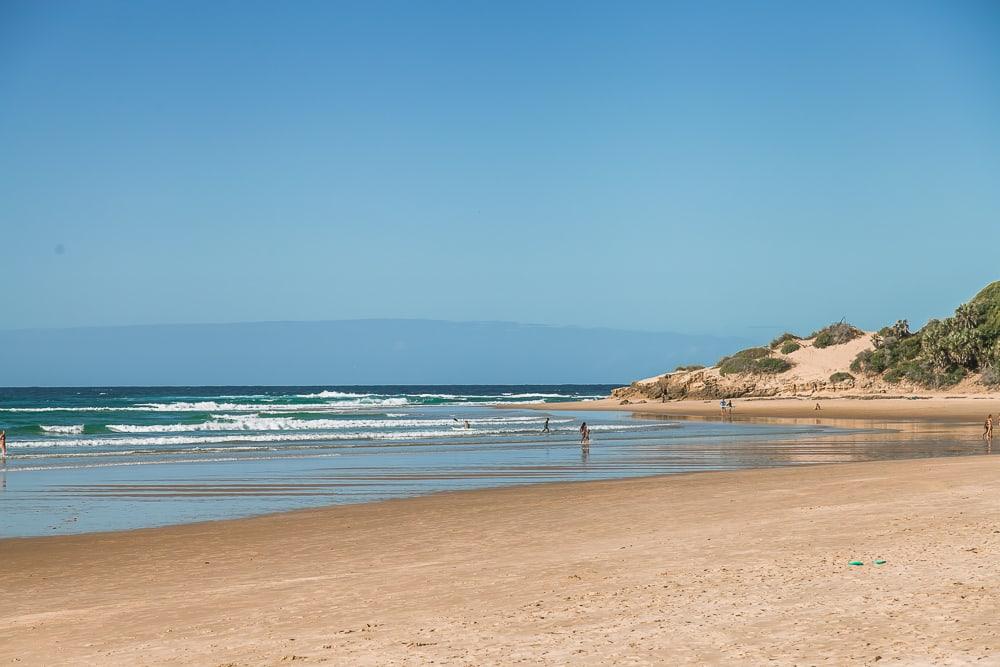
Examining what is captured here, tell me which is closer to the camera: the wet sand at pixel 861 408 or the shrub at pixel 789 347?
the wet sand at pixel 861 408

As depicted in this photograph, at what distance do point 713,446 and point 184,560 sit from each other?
2544cm

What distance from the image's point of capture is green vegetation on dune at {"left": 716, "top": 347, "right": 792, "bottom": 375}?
81.9 meters

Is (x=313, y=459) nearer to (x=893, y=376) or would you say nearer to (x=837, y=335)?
(x=893, y=376)

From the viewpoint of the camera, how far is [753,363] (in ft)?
273

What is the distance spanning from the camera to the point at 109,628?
9211 mm

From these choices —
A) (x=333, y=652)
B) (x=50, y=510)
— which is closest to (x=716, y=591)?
(x=333, y=652)

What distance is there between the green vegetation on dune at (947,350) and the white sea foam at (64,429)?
56.4m

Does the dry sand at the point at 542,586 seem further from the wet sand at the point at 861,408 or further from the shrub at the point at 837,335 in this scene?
the shrub at the point at 837,335

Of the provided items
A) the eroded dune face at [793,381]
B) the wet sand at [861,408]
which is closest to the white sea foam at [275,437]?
the wet sand at [861,408]

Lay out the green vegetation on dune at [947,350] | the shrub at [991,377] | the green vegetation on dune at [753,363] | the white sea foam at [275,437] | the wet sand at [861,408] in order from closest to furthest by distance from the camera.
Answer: the white sea foam at [275,437]
the wet sand at [861,408]
the shrub at [991,377]
the green vegetation on dune at [947,350]
the green vegetation on dune at [753,363]

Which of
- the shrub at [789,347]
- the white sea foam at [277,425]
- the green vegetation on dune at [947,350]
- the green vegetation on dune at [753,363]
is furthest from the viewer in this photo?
the shrub at [789,347]

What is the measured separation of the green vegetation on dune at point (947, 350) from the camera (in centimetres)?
6556

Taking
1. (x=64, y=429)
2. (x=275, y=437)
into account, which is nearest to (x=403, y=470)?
(x=275, y=437)

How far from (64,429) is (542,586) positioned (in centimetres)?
4717
